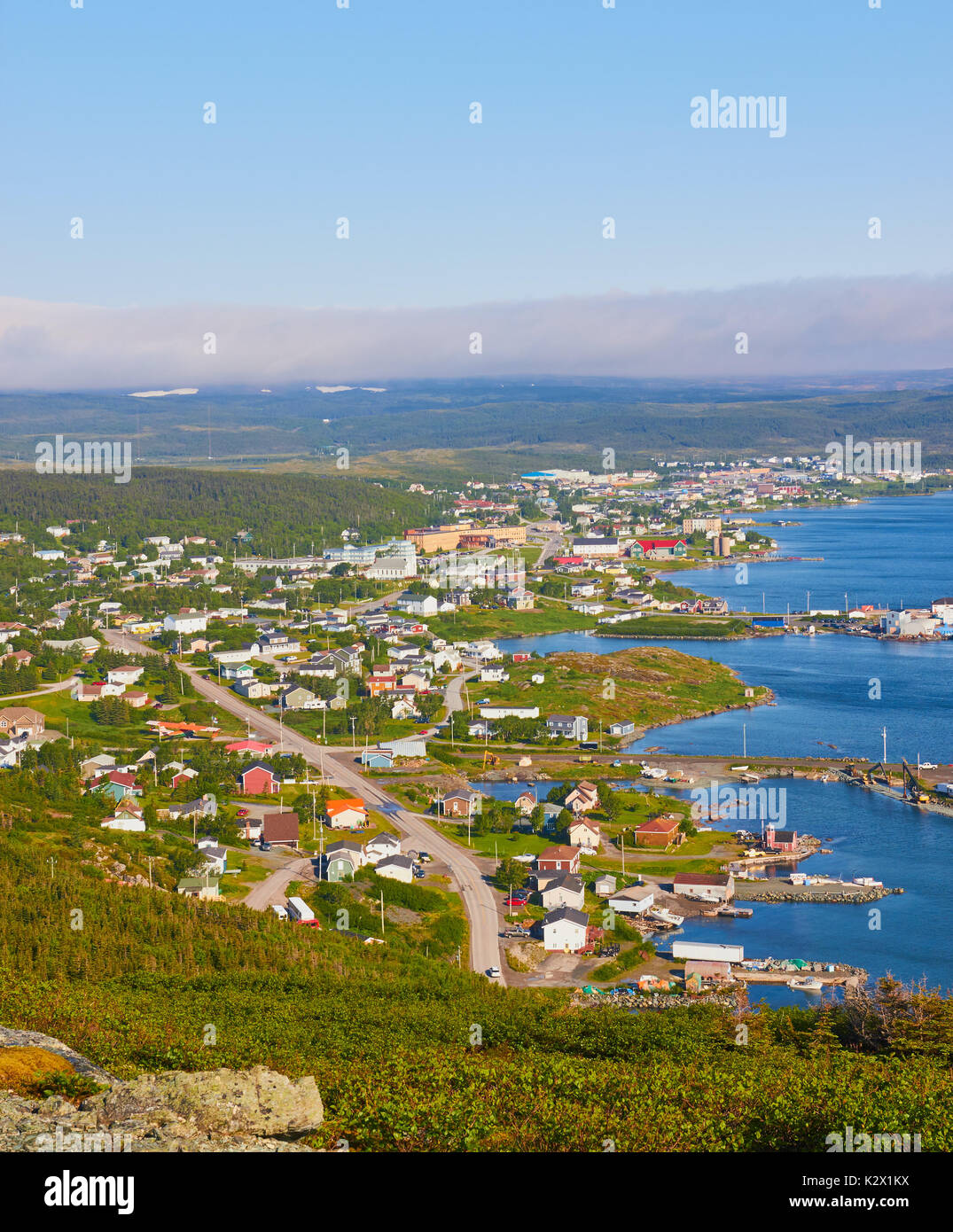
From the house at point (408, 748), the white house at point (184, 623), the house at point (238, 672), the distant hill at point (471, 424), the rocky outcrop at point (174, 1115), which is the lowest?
the house at point (408, 748)

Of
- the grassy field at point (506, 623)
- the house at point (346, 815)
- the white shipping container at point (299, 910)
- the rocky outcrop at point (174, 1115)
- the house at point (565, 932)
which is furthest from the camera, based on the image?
the grassy field at point (506, 623)

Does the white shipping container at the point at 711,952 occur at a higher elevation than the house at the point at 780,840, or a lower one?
lower

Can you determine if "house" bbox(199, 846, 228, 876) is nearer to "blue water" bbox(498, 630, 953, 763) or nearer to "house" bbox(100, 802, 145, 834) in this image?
"house" bbox(100, 802, 145, 834)

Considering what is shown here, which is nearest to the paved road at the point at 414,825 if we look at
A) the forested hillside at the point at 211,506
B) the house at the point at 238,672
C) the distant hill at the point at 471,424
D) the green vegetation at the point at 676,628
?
the house at the point at 238,672

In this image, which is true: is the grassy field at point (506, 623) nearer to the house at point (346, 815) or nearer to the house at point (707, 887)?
the house at point (346, 815)
